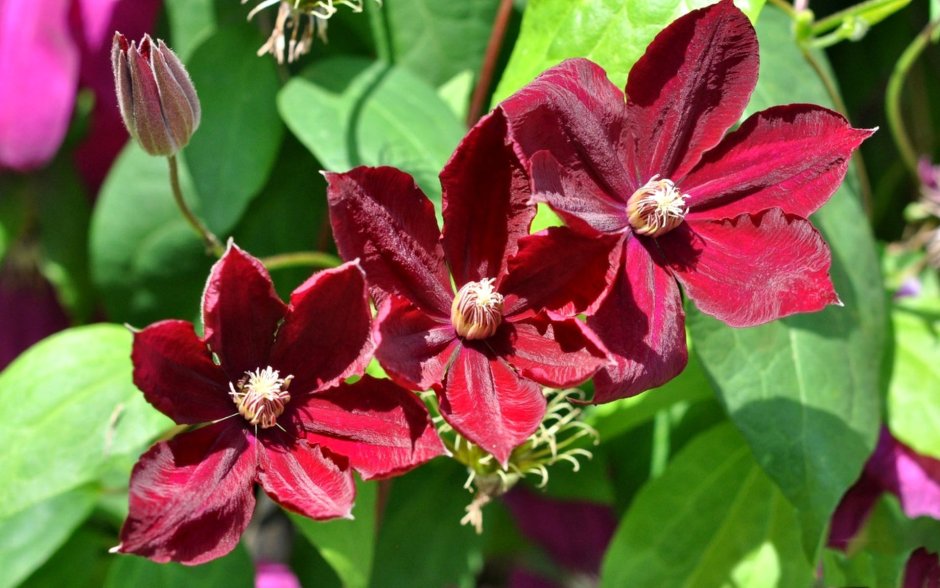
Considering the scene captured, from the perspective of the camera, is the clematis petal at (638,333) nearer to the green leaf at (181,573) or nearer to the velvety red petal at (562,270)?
the velvety red petal at (562,270)

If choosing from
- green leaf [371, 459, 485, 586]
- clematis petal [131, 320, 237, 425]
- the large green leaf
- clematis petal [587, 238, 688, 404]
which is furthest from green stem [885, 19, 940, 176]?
clematis petal [131, 320, 237, 425]

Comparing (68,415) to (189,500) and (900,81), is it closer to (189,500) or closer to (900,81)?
(189,500)

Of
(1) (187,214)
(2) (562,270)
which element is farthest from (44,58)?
(2) (562,270)

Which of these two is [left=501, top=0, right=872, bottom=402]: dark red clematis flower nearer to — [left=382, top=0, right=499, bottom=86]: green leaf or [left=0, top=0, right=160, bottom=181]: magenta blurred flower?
[left=382, top=0, right=499, bottom=86]: green leaf

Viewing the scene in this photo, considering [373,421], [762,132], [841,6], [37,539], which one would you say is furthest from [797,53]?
[37,539]

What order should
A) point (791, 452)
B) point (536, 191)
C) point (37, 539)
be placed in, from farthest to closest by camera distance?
1. point (37, 539)
2. point (791, 452)
3. point (536, 191)

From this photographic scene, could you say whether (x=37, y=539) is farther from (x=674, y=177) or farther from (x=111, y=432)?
(x=674, y=177)

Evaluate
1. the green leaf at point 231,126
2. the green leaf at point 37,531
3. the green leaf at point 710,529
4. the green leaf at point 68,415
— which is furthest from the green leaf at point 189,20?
the green leaf at point 710,529
